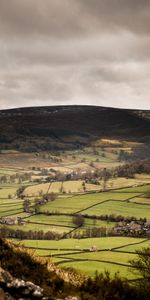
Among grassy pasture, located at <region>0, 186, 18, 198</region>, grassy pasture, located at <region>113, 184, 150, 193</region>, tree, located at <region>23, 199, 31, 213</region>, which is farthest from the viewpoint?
grassy pasture, located at <region>0, 186, 18, 198</region>

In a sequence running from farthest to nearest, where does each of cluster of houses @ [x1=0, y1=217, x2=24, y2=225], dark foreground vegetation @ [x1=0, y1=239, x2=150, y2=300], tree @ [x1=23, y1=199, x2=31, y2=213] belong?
tree @ [x1=23, y1=199, x2=31, y2=213]
cluster of houses @ [x1=0, y1=217, x2=24, y2=225]
dark foreground vegetation @ [x1=0, y1=239, x2=150, y2=300]

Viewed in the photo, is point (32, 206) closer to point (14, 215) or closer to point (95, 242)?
point (14, 215)

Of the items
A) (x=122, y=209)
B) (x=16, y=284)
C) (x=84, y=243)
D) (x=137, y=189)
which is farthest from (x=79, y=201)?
(x=16, y=284)

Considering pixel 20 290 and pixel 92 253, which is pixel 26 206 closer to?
pixel 92 253

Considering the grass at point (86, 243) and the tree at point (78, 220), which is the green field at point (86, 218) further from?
the tree at point (78, 220)

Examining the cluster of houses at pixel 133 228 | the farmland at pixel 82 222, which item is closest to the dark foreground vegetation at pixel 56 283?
the farmland at pixel 82 222

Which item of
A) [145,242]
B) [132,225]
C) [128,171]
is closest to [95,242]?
[145,242]

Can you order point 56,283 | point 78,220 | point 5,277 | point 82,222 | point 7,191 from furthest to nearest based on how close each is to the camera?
point 7,191 → point 78,220 → point 82,222 → point 56,283 → point 5,277

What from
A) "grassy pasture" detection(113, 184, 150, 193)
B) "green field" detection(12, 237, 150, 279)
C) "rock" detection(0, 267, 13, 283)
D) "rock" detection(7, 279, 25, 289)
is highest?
"rock" detection(0, 267, 13, 283)

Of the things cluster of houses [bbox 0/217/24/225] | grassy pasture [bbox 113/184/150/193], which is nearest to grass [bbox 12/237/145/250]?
cluster of houses [bbox 0/217/24/225]

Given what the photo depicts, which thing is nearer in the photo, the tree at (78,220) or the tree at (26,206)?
the tree at (78,220)

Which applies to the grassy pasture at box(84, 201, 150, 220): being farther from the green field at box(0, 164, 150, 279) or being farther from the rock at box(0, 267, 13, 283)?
the rock at box(0, 267, 13, 283)

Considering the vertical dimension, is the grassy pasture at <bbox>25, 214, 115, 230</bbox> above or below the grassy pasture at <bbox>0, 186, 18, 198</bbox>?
above
